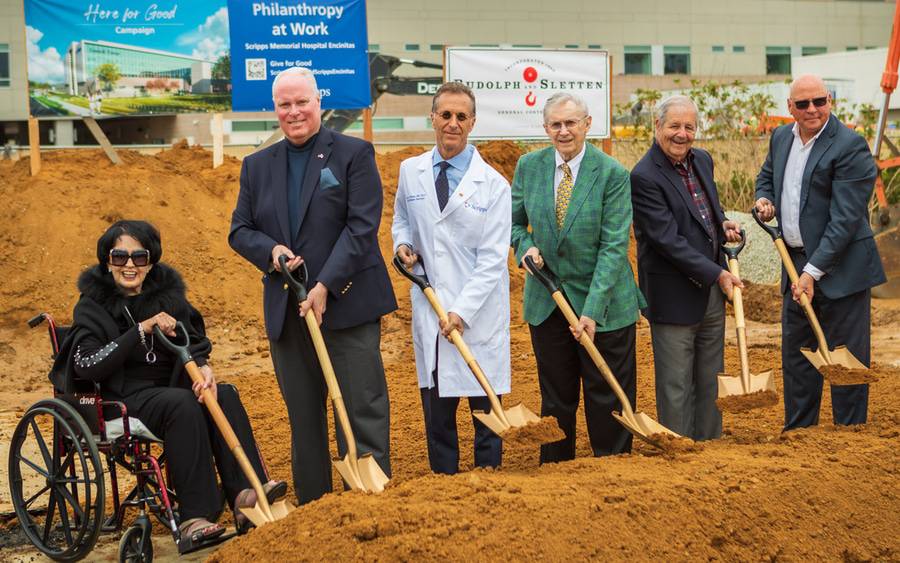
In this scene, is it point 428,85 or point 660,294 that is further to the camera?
point 428,85

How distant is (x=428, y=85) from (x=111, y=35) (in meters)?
7.15

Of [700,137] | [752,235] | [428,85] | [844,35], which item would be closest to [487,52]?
[752,235]

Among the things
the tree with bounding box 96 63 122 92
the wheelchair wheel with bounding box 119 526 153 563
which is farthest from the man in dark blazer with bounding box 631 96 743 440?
the tree with bounding box 96 63 122 92

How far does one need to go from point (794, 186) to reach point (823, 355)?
3.07 ft

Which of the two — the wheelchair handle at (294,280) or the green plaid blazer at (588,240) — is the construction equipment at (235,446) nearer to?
the wheelchair handle at (294,280)

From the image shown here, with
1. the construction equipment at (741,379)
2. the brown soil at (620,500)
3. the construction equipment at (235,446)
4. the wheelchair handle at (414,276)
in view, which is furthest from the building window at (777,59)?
the construction equipment at (235,446)

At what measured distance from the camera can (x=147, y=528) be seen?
470 centimetres

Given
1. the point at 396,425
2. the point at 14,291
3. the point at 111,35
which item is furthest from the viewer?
the point at 111,35

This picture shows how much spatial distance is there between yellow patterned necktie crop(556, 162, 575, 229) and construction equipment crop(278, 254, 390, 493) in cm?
143

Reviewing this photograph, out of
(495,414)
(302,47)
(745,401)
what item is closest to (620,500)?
(495,414)

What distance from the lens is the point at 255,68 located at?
11945mm

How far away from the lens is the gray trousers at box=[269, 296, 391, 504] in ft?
17.3

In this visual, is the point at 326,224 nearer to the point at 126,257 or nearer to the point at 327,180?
the point at 327,180

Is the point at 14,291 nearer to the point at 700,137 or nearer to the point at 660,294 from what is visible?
the point at 660,294
